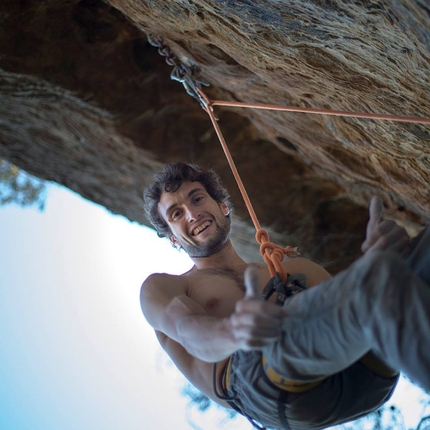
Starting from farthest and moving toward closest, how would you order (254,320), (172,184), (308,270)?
(172,184) → (308,270) → (254,320)

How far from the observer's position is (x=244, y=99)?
256 centimetres

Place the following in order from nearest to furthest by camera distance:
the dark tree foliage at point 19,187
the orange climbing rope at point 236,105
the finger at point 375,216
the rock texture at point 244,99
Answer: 1. the finger at point 375,216
2. the orange climbing rope at point 236,105
3. the rock texture at point 244,99
4. the dark tree foliage at point 19,187

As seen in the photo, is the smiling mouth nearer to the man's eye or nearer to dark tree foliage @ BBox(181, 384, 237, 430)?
the man's eye

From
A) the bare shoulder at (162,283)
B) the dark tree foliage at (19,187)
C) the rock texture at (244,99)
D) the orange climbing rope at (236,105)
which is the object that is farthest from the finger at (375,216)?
the dark tree foliage at (19,187)

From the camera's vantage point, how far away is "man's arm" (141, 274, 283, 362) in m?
0.89

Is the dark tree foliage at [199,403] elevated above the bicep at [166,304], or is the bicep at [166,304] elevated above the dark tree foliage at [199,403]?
the bicep at [166,304]

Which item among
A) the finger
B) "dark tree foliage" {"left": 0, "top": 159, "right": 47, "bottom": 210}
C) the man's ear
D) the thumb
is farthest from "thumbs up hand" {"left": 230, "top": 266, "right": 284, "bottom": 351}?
"dark tree foliage" {"left": 0, "top": 159, "right": 47, "bottom": 210}

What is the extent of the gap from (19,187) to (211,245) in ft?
10.5

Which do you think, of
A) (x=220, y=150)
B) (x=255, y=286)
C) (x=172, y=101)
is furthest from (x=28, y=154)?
(x=255, y=286)

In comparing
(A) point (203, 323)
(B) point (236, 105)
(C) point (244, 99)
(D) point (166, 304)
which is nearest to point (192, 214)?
(D) point (166, 304)

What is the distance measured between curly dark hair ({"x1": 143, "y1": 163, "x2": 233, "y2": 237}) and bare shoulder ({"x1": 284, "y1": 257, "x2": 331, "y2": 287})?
35 cm

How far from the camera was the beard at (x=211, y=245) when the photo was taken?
5.53ft

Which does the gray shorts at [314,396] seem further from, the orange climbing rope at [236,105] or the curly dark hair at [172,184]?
the curly dark hair at [172,184]

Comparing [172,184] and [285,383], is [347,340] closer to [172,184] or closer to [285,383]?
[285,383]
